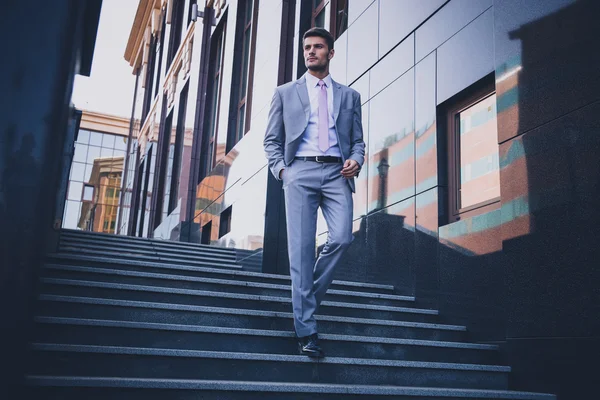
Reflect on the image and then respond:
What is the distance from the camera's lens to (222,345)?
4.14 meters

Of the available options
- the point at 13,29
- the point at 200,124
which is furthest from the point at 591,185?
the point at 200,124

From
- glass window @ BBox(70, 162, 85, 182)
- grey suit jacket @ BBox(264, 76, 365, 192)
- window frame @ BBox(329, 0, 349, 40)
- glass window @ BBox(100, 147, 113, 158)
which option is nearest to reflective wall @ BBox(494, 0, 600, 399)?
grey suit jacket @ BBox(264, 76, 365, 192)

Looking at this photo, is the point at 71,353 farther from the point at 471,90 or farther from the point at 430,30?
the point at 430,30

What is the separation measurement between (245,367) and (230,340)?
0.41 meters

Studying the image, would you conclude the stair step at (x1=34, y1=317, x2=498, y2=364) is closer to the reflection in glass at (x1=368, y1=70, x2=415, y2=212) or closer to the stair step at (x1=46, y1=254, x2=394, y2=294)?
the stair step at (x1=46, y1=254, x2=394, y2=294)

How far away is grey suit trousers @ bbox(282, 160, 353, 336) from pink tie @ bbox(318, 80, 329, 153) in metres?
0.14

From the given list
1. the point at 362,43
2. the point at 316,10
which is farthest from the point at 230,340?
the point at 316,10

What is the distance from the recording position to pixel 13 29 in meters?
1.54

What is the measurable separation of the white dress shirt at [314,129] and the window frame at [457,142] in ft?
7.03

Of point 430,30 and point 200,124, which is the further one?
point 200,124

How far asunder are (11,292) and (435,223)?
521 cm

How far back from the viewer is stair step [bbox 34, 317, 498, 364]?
3.82 meters

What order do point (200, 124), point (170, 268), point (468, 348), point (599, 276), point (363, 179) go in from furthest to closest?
point (200, 124)
point (363, 179)
point (170, 268)
point (468, 348)
point (599, 276)

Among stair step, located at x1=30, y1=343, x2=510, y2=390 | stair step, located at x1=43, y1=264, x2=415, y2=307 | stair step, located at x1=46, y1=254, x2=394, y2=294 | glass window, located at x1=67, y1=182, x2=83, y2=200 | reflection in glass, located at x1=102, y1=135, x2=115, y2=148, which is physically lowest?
stair step, located at x1=30, y1=343, x2=510, y2=390
